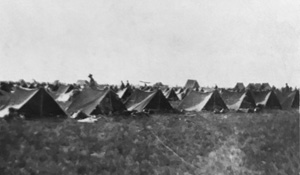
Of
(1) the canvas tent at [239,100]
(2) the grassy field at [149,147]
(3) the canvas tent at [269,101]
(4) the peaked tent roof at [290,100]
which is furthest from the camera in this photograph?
(4) the peaked tent roof at [290,100]

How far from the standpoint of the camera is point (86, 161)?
948 cm

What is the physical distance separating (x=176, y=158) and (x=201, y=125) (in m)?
4.60

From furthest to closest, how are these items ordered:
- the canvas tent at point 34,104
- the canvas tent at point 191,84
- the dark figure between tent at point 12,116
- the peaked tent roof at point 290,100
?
the canvas tent at point 191,84 → the peaked tent roof at point 290,100 → the canvas tent at point 34,104 → the dark figure between tent at point 12,116

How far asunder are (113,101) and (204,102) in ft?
23.0

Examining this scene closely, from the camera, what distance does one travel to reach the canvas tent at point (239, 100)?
2214cm

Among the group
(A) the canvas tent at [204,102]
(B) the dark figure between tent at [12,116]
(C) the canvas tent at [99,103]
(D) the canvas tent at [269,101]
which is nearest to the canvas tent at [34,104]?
(B) the dark figure between tent at [12,116]

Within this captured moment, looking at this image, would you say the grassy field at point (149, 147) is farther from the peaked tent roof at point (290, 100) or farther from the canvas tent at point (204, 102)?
the peaked tent roof at point (290, 100)

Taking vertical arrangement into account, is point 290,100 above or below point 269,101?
above

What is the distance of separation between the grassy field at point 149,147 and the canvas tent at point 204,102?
12.1ft

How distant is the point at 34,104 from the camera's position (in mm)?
13523

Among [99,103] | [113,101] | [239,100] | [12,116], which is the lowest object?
[12,116]

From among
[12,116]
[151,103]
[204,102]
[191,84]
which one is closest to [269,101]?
[204,102]

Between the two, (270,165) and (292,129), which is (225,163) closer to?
(270,165)

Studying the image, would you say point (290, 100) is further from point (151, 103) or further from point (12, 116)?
point (12, 116)
